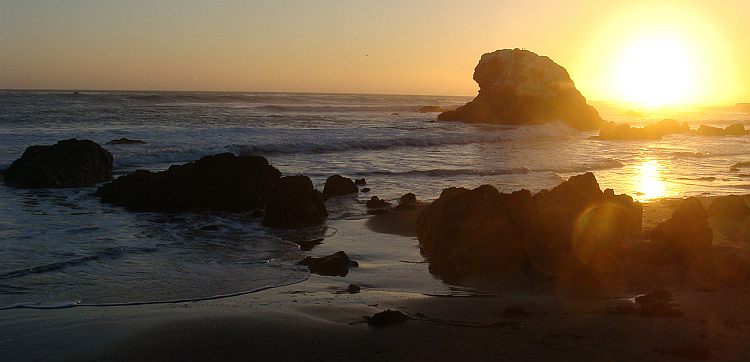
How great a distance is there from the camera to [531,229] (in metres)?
6.46

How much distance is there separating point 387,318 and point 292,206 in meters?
4.95

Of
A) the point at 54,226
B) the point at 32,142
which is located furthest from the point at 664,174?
the point at 32,142

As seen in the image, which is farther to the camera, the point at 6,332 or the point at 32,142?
the point at 32,142

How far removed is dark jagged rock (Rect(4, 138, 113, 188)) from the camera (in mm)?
12250

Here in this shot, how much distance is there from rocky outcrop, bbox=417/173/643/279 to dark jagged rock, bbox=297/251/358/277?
1.02 meters

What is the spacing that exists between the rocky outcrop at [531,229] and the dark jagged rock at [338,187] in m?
5.08

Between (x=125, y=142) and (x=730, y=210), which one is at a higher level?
(x=730, y=210)

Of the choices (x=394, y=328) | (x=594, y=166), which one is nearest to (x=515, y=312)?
(x=394, y=328)

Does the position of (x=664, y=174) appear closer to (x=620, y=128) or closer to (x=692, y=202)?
(x=692, y=202)

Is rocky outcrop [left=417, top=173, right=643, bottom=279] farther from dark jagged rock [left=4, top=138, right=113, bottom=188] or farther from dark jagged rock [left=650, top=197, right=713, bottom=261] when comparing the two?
dark jagged rock [left=4, top=138, right=113, bottom=188]

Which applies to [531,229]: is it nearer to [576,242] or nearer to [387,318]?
[576,242]

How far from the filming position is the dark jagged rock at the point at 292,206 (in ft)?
30.0

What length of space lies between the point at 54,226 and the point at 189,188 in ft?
8.20

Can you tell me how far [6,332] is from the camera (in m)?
4.36
